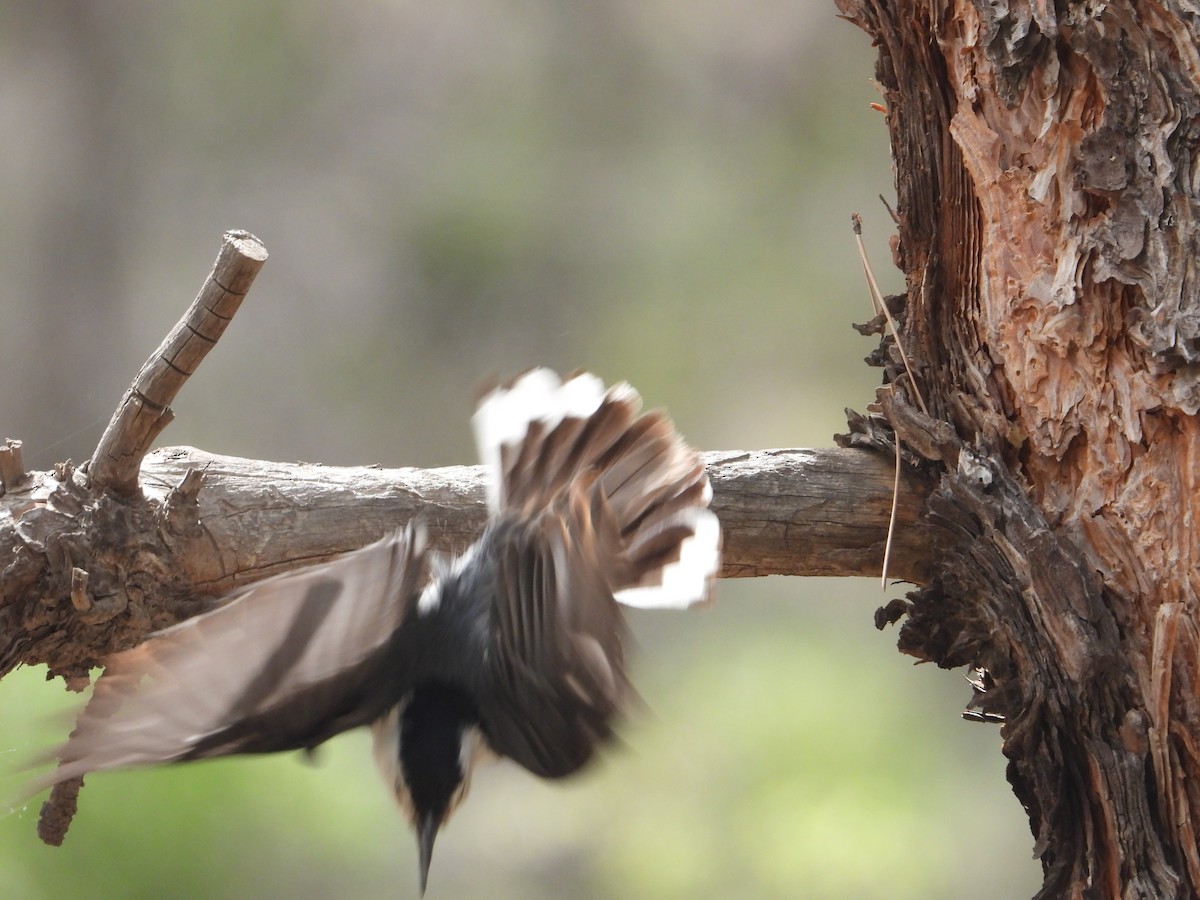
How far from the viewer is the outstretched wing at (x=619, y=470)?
3.68ft

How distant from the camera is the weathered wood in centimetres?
110

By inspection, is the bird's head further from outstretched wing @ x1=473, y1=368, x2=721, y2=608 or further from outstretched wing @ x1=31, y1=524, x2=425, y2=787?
outstretched wing @ x1=473, y1=368, x2=721, y2=608

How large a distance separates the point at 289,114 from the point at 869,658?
2.32 m

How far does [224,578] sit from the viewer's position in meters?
1.16

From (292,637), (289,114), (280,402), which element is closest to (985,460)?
(292,637)

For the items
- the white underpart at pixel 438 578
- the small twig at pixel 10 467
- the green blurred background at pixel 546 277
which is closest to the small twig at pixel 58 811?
the small twig at pixel 10 467

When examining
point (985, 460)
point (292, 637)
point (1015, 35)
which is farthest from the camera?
point (985, 460)

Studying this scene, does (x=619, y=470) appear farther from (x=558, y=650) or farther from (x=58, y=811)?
(x=58, y=811)

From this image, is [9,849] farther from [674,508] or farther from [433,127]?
[433,127]

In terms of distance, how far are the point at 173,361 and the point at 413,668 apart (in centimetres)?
36

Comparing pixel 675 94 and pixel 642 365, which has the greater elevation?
pixel 675 94

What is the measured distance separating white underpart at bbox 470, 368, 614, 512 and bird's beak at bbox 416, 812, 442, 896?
1.32 ft

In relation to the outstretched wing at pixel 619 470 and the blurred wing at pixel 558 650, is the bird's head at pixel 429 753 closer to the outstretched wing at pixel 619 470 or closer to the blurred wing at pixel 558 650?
the blurred wing at pixel 558 650

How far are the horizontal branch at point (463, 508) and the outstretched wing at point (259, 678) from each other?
0.24 meters
